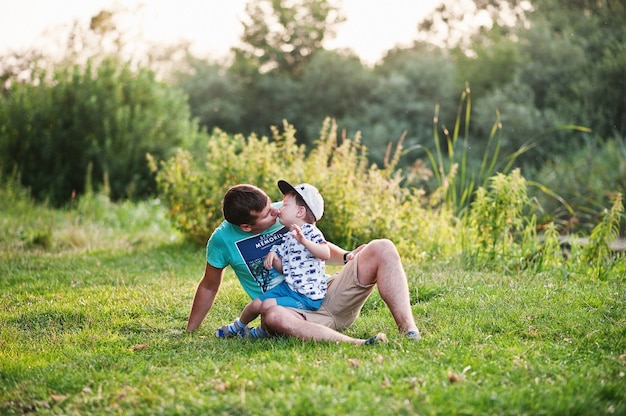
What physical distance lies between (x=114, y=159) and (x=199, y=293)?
10688 mm

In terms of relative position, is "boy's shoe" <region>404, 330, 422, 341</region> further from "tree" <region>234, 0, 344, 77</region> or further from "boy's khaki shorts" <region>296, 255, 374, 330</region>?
"tree" <region>234, 0, 344, 77</region>

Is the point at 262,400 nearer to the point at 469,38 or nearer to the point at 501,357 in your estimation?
the point at 501,357

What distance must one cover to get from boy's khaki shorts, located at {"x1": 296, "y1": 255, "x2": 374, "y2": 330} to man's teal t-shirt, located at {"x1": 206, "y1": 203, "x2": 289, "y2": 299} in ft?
1.12

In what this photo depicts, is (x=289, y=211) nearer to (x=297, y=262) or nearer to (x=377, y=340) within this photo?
(x=297, y=262)

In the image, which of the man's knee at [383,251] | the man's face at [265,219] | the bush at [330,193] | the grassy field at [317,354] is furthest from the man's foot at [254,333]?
the bush at [330,193]

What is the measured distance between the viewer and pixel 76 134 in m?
14.9

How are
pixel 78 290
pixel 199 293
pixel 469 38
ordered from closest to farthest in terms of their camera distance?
pixel 199 293, pixel 78 290, pixel 469 38

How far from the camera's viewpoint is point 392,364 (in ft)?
11.9

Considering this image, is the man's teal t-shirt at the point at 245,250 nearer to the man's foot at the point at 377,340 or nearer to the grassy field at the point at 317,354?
the grassy field at the point at 317,354

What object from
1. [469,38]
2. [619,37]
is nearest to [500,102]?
[619,37]

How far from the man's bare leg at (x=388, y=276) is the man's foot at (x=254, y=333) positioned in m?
0.74

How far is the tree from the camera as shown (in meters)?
23.3

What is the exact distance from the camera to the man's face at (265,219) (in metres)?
4.42

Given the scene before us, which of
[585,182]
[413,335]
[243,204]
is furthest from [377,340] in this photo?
[585,182]
